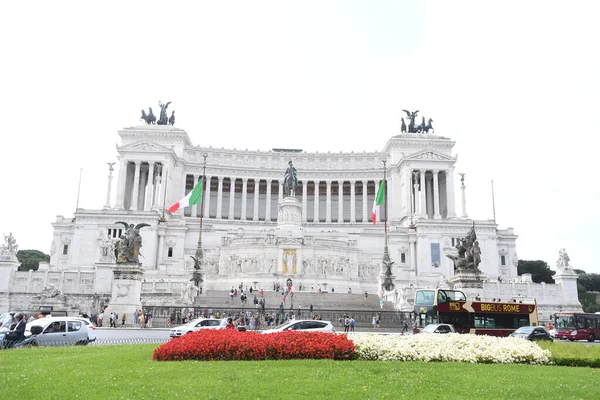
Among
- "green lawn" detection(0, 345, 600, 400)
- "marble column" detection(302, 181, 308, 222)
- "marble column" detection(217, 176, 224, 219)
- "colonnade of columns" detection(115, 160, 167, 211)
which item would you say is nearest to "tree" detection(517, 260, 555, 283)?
"marble column" detection(302, 181, 308, 222)

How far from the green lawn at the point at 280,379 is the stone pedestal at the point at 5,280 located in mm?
40871

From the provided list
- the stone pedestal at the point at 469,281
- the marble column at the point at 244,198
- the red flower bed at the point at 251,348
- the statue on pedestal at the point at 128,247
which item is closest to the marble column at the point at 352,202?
the marble column at the point at 244,198

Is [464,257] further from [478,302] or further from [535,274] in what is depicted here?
[535,274]

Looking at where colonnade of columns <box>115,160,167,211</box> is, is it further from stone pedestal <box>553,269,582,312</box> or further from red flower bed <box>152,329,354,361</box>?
red flower bed <box>152,329,354,361</box>

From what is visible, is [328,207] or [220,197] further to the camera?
[328,207]

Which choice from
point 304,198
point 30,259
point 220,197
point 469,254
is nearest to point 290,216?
point 304,198

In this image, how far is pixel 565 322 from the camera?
41562 mm

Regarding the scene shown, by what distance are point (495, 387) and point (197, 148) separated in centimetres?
9455

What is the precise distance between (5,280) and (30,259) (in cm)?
5517

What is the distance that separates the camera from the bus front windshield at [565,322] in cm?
4115

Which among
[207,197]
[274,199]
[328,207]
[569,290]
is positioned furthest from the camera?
[274,199]

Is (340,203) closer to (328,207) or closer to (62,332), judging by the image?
(328,207)

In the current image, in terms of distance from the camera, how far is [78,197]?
80062 mm

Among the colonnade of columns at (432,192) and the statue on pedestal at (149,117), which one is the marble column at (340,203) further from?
the statue on pedestal at (149,117)
